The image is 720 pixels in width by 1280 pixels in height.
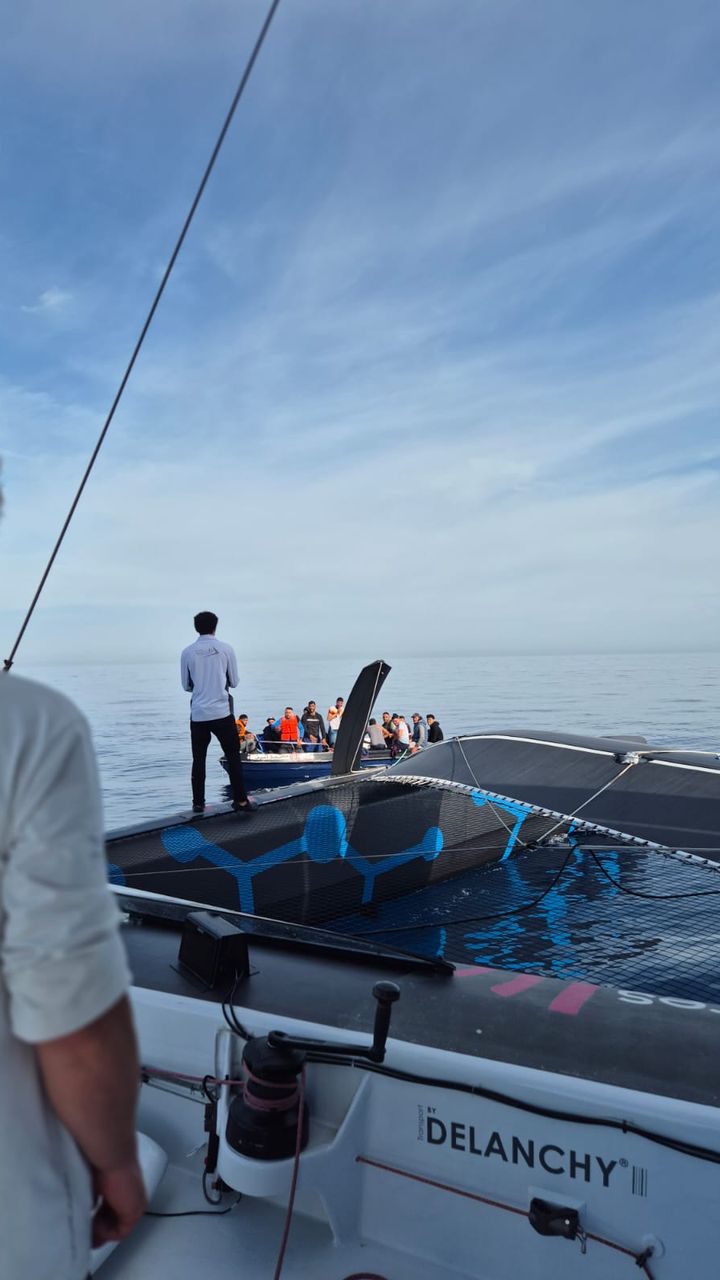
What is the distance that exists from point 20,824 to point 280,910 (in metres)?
6.43

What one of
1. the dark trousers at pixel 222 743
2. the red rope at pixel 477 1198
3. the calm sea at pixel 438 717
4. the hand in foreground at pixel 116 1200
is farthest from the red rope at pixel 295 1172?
the calm sea at pixel 438 717

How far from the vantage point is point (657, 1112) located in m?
2.82

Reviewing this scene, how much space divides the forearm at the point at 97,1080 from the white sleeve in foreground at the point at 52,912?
32 millimetres

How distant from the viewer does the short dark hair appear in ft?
25.1

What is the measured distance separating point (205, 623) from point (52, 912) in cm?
665

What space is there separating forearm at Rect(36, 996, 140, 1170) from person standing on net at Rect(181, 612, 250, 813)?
6353mm

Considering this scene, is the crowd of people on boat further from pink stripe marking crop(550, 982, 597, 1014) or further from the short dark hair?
pink stripe marking crop(550, 982, 597, 1014)

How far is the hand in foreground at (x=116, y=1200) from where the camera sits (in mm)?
1338

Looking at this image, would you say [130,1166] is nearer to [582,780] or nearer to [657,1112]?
[657,1112]

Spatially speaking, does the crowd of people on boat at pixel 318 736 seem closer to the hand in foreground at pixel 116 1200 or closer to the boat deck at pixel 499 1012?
the boat deck at pixel 499 1012

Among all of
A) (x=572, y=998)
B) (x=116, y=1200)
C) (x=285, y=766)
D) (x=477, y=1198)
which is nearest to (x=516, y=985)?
(x=572, y=998)

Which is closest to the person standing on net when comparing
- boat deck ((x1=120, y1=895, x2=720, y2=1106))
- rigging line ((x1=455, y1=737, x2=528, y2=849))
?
rigging line ((x1=455, y1=737, x2=528, y2=849))

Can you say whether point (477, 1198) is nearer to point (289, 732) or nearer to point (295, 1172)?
point (295, 1172)

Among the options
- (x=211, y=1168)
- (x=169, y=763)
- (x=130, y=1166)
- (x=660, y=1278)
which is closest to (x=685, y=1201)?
(x=660, y=1278)
